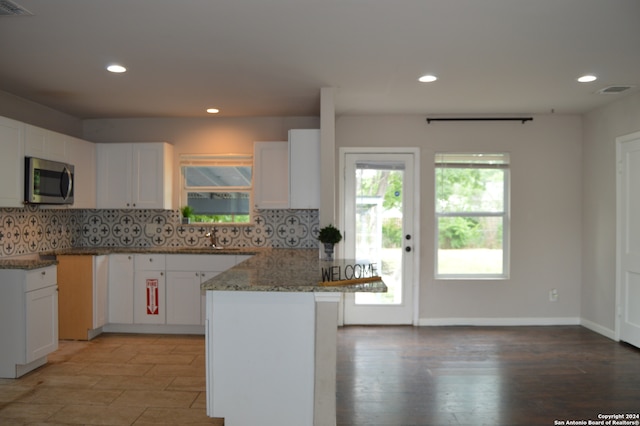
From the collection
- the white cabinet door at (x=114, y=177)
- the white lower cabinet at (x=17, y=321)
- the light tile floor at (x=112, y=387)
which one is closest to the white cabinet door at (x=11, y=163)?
the white lower cabinet at (x=17, y=321)

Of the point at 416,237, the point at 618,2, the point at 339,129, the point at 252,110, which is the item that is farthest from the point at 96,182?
the point at 618,2

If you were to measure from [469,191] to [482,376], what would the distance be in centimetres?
232

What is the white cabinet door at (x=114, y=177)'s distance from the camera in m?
5.05

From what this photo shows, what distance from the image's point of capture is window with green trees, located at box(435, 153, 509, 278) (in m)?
5.20

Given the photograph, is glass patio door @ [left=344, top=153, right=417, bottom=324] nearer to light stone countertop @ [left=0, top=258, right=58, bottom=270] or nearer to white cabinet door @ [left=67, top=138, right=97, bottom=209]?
white cabinet door @ [left=67, top=138, right=97, bottom=209]

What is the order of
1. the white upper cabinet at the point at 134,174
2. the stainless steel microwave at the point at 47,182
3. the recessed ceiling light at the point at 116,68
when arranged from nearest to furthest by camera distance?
the recessed ceiling light at the point at 116,68
the stainless steel microwave at the point at 47,182
the white upper cabinet at the point at 134,174

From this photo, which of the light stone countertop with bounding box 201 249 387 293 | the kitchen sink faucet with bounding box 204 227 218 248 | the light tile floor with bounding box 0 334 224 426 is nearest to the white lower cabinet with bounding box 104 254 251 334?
the light tile floor with bounding box 0 334 224 426

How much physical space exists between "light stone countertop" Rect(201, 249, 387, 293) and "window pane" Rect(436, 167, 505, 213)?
2.11 meters

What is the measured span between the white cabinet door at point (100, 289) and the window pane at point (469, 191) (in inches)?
147

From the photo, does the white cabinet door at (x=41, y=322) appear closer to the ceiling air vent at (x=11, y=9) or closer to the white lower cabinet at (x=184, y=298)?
the white lower cabinet at (x=184, y=298)

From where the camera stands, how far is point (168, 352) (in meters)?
4.18

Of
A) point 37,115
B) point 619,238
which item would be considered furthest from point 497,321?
point 37,115

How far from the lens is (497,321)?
203 inches

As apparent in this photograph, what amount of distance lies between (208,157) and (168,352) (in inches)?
88.9
